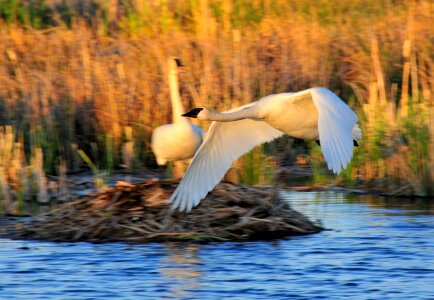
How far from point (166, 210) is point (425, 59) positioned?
19.2ft

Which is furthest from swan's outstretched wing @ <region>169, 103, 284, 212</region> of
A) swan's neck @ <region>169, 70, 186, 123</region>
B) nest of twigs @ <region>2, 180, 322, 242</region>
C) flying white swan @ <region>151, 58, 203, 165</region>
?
swan's neck @ <region>169, 70, 186, 123</region>

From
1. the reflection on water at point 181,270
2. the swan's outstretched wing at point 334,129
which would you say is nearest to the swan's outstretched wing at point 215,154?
the reflection on water at point 181,270

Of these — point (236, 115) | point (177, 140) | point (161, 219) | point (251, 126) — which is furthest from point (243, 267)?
point (177, 140)

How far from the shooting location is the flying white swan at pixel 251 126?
7539 mm

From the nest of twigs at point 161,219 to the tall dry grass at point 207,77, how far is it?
2178 millimetres

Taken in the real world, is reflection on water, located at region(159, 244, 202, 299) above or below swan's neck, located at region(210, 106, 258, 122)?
below

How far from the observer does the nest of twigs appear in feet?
28.4

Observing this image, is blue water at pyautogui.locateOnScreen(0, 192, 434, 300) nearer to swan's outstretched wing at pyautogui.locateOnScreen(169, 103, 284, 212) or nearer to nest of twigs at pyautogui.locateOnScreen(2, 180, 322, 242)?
nest of twigs at pyautogui.locateOnScreen(2, 180, 322, 242)

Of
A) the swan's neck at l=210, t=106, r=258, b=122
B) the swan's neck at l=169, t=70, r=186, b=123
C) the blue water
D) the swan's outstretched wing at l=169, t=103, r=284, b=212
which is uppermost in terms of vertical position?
the swan's neck at l=169, t=70, r=186, b=123

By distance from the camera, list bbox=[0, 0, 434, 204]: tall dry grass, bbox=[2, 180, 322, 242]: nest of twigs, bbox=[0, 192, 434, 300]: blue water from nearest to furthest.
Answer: bbox=[0, 192, 434, 300]: blue water
bbox=[2, 180, 322, 242]: nest of twigs
bbox=[0, 0, 434, 204]: tall dry grass

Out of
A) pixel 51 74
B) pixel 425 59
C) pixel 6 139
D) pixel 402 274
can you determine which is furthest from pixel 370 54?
pixel 402 274

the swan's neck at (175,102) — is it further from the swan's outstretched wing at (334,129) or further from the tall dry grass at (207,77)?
the swan's outstretched wing at (334,129)

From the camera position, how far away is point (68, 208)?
8992 mm

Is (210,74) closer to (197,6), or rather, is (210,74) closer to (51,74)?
(51,74)
